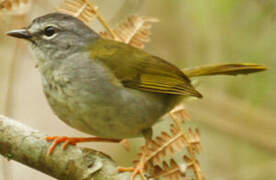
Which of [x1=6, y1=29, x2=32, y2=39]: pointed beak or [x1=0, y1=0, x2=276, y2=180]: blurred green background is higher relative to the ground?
[x1=6, y1=29, x2=32, y2=39]: pointed beak

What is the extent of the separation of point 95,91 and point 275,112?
A: 2.95m

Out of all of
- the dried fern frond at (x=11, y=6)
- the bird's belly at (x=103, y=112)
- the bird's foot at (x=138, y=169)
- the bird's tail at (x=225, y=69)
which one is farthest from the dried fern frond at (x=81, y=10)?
the bird's foot at (x=138, y=169)

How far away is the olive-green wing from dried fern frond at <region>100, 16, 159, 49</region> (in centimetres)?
18

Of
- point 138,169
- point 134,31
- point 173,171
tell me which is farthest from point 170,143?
point 134,31

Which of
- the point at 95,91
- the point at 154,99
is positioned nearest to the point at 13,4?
the point at 95,91

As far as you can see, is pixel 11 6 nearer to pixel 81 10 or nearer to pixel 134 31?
pixel 81 10

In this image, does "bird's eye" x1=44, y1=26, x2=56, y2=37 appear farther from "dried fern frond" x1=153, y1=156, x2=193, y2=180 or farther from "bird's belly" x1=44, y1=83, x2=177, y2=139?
"dried fern frond" x1=153, y1=156, x2=193, y2=180

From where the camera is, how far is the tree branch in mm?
2982

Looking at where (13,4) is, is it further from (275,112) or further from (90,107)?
(275,112)

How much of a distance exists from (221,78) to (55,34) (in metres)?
2.76

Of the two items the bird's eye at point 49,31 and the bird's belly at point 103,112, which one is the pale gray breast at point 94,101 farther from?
the bird's eye at point 49,31

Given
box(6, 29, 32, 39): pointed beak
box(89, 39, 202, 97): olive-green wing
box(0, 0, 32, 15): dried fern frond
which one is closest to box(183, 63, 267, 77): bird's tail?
box(89, 39, 202, 97): olive-green wing

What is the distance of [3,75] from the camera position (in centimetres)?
666

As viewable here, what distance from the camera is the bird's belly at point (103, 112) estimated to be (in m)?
3.43
